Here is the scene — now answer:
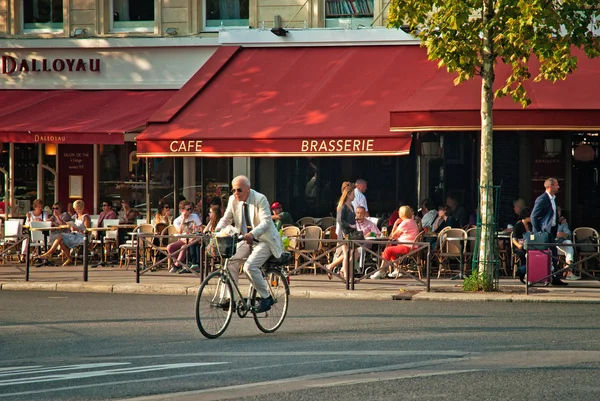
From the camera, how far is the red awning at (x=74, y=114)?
69.2ft

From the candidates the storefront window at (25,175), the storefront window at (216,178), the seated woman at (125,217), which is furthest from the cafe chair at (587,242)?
the storefront window at (25,175)

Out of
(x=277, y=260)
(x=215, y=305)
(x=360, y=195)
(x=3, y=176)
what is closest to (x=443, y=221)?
(x=360, y=195)

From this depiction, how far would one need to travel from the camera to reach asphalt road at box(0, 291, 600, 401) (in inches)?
322

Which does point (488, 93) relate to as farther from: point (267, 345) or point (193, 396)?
point (193, 396)

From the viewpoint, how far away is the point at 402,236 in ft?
60.2

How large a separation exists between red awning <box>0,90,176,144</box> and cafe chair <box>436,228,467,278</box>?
6.30 metres

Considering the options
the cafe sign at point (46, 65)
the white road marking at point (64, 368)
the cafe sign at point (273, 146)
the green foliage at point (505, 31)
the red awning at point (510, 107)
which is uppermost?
the cafe sign at point (46, 65)

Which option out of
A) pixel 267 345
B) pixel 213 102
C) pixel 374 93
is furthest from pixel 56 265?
pixel 267 345

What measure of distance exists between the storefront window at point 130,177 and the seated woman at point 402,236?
662 centimetres

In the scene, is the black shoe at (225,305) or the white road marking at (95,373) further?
the black shoe at (225,305)

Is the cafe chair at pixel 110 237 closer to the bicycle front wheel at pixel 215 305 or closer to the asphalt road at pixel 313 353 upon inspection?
the asphalt road at pixel 313 353

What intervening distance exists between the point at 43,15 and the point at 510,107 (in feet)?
37.2

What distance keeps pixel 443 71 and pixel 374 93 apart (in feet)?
4.44

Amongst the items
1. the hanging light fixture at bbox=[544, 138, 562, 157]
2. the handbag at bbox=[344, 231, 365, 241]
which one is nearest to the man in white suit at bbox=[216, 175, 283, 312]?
the handbag at bbox=[344, 231, 365, 241]
